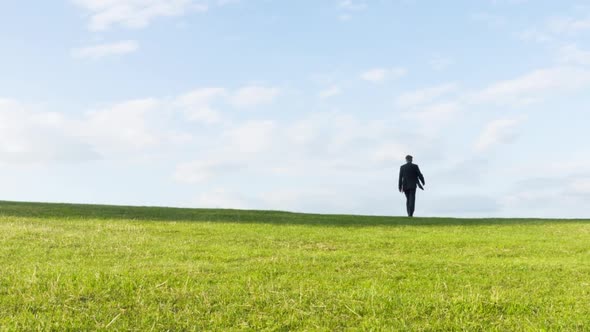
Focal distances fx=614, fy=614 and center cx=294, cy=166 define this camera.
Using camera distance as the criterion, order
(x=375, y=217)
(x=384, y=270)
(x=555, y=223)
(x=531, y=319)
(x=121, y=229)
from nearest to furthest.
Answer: (x=531, y=319), (x=384, y=270), (x=121, y=229), (x=555, y=223), (x=375, y=217)

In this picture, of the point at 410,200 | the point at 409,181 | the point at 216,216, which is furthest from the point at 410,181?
the point at 216,216

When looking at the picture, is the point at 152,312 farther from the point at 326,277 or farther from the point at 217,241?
the point at 217,241

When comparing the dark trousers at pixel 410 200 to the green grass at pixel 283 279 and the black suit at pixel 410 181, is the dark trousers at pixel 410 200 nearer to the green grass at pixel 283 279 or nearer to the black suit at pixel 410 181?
the black suit at pixel 410 181

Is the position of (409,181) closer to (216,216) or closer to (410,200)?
(410,200)

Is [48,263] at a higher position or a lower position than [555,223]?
lower

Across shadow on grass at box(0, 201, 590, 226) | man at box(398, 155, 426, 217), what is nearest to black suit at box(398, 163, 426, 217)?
man at box(398, 155, 426, 217)

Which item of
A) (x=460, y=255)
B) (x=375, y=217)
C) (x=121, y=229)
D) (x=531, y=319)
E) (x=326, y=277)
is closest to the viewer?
(x=531, y=319)

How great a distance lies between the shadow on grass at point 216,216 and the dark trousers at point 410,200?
2.04 m

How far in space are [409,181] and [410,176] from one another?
24 cm

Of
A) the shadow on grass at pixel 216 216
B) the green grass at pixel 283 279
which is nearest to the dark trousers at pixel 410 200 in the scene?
the shadow on grass at pixel 216 216

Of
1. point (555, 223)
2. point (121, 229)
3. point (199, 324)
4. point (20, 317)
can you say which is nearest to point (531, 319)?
point (199, 324)

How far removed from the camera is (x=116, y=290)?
10039 mm

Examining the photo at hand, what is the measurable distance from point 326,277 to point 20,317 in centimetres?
535

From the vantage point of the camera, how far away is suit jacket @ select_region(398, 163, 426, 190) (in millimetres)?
28406
